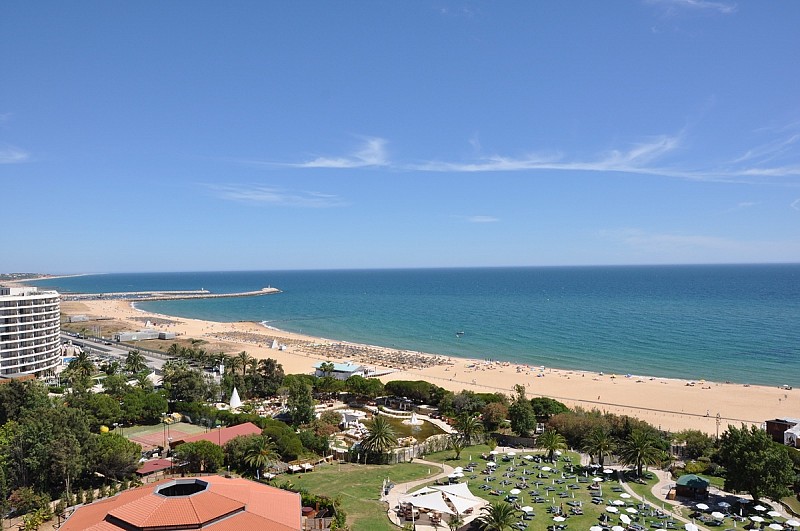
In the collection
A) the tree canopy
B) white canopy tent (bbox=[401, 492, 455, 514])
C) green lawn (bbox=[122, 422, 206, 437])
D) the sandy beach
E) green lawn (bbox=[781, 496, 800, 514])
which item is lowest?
the sandy beach

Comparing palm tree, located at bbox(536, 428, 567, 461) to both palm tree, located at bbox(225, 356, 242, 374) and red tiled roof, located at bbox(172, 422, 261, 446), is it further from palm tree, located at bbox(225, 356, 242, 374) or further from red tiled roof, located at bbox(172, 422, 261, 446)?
palm tree, located at bbox(225, 356, 242, 374)

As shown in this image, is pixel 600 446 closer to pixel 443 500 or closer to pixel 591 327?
pixel 443 500

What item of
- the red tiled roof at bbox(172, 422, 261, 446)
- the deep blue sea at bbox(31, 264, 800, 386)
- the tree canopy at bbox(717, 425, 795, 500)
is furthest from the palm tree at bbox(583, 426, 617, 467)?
the deep blue sea at bbox(31, 264, 800, 386)

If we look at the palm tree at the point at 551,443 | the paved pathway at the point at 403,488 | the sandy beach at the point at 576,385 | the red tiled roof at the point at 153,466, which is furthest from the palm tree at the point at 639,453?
the red tiled roof at the point at 153,466

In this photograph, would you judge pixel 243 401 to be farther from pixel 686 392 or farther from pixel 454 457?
pixel 686 392

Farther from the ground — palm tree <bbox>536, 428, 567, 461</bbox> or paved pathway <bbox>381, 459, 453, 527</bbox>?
palm tree <bbox>536, 428, 567, 461</bbox>

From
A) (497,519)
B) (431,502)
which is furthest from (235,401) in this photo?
(497,519)
